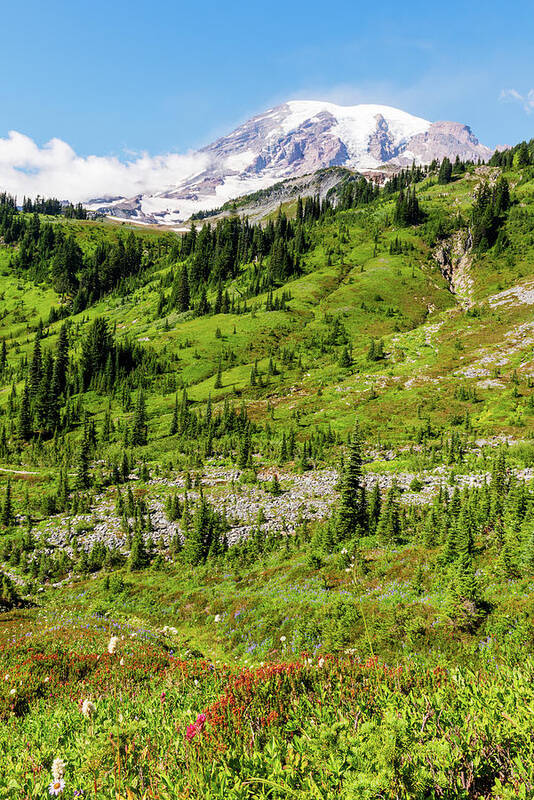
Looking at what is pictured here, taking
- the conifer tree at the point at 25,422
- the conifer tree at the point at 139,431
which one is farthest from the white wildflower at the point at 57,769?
the conifer tree at the point at 25,422

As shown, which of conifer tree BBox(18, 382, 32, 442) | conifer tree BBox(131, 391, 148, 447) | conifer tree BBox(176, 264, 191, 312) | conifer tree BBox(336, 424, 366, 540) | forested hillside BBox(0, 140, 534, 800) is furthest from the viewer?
conifer tree BBox(176, 264, 191, 312)

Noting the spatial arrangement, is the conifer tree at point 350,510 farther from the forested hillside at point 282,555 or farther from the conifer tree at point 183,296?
the conifer tree at point 183,296

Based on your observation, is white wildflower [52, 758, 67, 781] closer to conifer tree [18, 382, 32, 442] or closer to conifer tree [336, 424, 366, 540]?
conifer tree [336, 424, 366, 540]

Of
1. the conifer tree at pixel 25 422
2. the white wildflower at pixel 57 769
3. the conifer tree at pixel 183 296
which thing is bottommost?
the conifer tree at pixel 25 422

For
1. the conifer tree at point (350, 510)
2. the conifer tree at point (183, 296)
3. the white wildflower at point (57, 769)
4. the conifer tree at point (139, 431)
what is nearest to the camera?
the white wildflower at point (57, 769)

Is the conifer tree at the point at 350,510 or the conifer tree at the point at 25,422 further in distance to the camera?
the conifer tree at the point at 25,422

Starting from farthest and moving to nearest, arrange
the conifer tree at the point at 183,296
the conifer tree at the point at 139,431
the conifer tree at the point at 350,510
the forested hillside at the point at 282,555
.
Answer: the conifer tree at the point at 183,296 → the conifer tree at the point at 139,431 → the conifer tree at the point at 350,510 → the forested hillside at the point at 282,555

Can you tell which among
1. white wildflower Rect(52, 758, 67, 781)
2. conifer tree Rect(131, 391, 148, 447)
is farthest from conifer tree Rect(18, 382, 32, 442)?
white wildflower Rect(52, 758, 67, 781)

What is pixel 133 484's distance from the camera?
134ft

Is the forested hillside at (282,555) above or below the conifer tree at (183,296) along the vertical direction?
below

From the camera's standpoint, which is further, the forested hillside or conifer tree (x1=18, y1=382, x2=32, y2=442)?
conifer tree (x1=18, y1=382, x2=32, y2=442)

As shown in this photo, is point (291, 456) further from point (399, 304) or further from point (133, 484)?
point (399, 304)

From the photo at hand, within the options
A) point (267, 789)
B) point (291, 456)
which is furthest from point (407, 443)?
point (267, 789)

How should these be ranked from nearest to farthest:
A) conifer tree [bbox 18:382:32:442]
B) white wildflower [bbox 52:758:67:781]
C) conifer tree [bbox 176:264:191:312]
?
white wildflower [bbox 52:758:67:781] → conifer tree [bbox 18:382:32:442] → conifer tree [bbox 176:264:191:312]
